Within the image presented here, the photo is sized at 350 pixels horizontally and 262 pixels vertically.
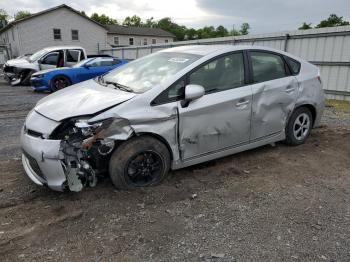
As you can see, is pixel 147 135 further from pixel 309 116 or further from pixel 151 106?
pixel 309 116

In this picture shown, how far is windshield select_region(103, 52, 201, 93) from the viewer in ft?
12.9

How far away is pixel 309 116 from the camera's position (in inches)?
205

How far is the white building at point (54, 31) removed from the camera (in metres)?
30.2

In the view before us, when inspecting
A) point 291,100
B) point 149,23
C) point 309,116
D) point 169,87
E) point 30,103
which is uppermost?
point 149,23

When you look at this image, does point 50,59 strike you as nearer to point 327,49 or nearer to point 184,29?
point 327,49

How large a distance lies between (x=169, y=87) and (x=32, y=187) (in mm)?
2051

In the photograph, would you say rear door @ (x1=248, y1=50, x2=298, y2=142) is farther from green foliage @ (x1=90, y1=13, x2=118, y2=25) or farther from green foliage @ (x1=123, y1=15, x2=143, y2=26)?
green foliage @ (x1=123, y1=15, x2=143, y2=26)

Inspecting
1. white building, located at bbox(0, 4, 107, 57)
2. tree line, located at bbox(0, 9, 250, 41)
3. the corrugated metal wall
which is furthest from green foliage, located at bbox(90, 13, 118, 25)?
the corrugated metal wall

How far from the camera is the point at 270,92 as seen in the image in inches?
177

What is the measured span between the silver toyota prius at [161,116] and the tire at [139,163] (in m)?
0.01

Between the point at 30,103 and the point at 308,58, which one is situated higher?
the point at 308,58

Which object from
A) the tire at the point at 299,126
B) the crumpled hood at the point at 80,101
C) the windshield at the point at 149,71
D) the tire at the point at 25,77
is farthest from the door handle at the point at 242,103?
the tire at the point at 25,77

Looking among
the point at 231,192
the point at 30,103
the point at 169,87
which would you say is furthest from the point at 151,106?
the point at 30,103

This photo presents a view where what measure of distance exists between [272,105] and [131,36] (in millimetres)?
43284
